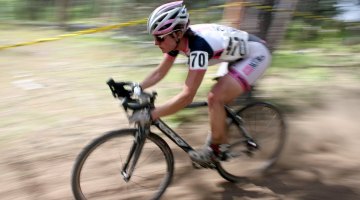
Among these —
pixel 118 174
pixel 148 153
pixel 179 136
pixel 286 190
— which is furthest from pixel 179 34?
pixel 286 190

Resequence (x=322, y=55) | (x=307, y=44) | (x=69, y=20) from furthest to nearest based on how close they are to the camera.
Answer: (x=69, y=20) → (x=307, y=44) → (x=322, y=55)

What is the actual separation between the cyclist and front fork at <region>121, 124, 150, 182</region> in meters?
0.15

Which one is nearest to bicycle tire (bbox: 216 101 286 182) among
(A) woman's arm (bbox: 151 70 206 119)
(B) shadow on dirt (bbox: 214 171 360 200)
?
(B) shadow on dirt (bbox: 214 171 360 200)

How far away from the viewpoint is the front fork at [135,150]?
342 centimetres

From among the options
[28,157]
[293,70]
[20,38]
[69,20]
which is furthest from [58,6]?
[28,157]

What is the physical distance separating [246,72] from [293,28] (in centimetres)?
528

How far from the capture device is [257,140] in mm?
4457

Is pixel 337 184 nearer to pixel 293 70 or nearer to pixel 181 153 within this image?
pixel 181 153

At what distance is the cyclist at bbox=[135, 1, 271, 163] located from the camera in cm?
336

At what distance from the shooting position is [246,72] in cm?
386

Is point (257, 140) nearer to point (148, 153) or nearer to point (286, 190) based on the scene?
point (286, 190)

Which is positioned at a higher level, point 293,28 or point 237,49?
point 237,49

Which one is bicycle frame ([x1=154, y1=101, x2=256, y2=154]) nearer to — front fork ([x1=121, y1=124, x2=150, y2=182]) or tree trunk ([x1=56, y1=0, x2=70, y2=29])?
front fork ([x1=121, y1=124, x2=150, y2=182])

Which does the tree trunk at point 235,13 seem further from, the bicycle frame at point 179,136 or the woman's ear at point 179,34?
the woman's ear at point 179,34
